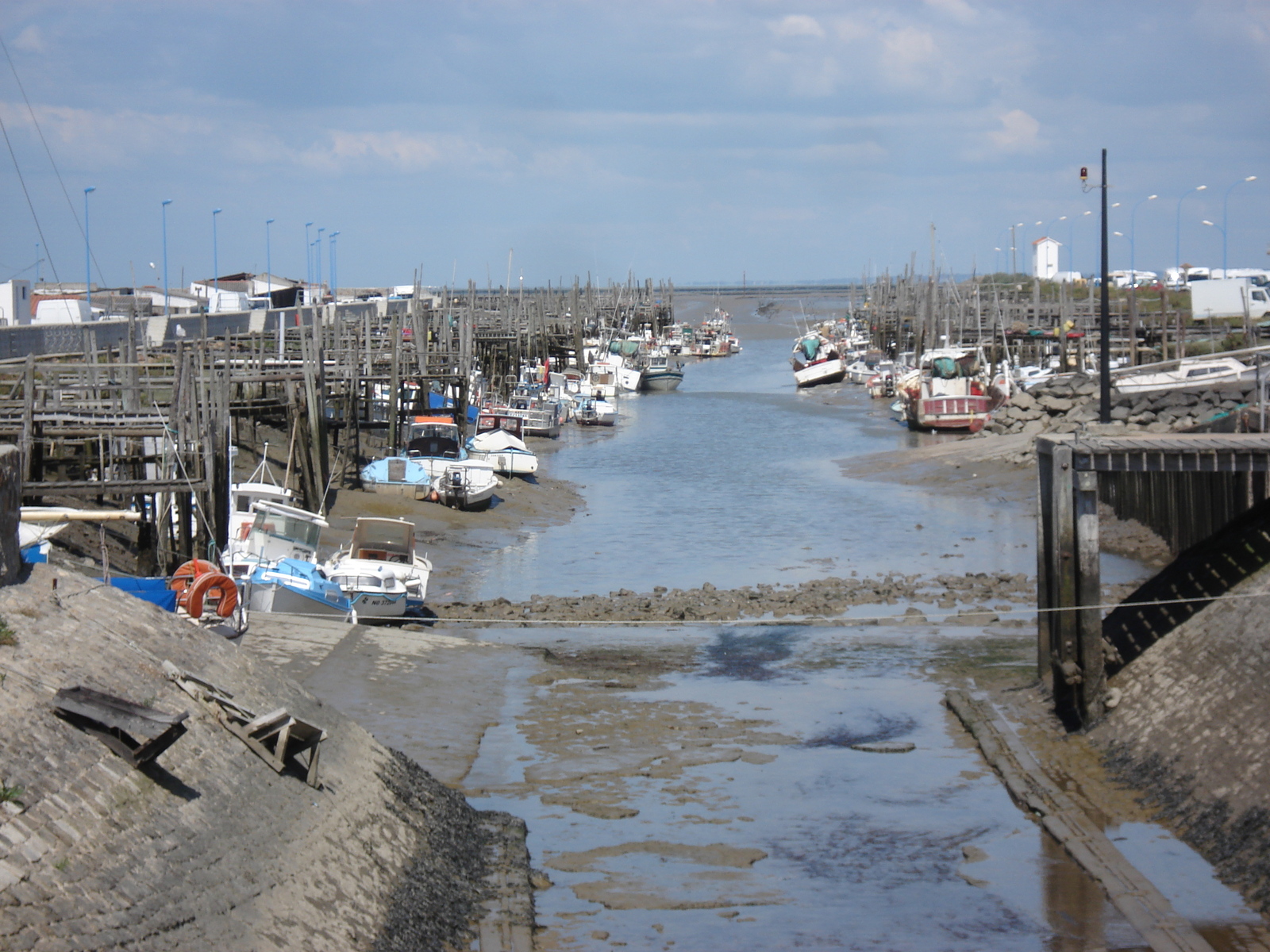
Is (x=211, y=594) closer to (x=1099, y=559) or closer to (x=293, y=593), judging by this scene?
(x=293, y=593)

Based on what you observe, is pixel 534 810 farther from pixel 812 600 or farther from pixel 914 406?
pixel 914 406

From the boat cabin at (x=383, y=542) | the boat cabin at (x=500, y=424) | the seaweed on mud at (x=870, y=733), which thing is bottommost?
the seaweed on mud at (x=870, y=733)

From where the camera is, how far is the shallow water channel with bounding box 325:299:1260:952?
11.4 meters

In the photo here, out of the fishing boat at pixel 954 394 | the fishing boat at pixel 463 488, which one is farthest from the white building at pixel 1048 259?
the fishing boat at pixel 463 488

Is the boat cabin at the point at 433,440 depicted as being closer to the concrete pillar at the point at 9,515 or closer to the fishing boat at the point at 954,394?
the fishing boat at the point at 954,394

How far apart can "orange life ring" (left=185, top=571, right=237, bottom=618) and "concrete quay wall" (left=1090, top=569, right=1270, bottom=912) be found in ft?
36.9

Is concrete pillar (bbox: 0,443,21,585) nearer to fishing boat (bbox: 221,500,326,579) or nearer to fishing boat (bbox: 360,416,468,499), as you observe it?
fishing boat (bbox: 221,500,326,579)

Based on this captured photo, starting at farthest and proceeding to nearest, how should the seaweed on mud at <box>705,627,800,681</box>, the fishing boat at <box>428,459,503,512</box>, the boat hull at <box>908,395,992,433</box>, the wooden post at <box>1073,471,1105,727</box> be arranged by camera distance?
the boat hull at <box>908,395,992,433</box> → the fishing boat at <box>428,459,503,512</box> → the seaweed on mud at <box>705,627,800,681</box> → the wooden post at <box>1073,471,1105,727</box>

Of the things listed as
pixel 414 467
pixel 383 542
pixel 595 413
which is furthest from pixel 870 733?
pixel 595 413

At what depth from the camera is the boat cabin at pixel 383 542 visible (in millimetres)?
24781

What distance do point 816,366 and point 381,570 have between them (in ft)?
239

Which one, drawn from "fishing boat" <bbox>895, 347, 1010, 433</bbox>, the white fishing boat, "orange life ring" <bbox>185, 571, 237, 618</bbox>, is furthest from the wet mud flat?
"fishing boat" <bbox>895, 347, 1010, 433</bbox>

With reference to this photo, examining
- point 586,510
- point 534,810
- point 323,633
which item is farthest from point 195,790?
point 586,510

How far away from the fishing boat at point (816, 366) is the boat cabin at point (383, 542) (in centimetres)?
7022
